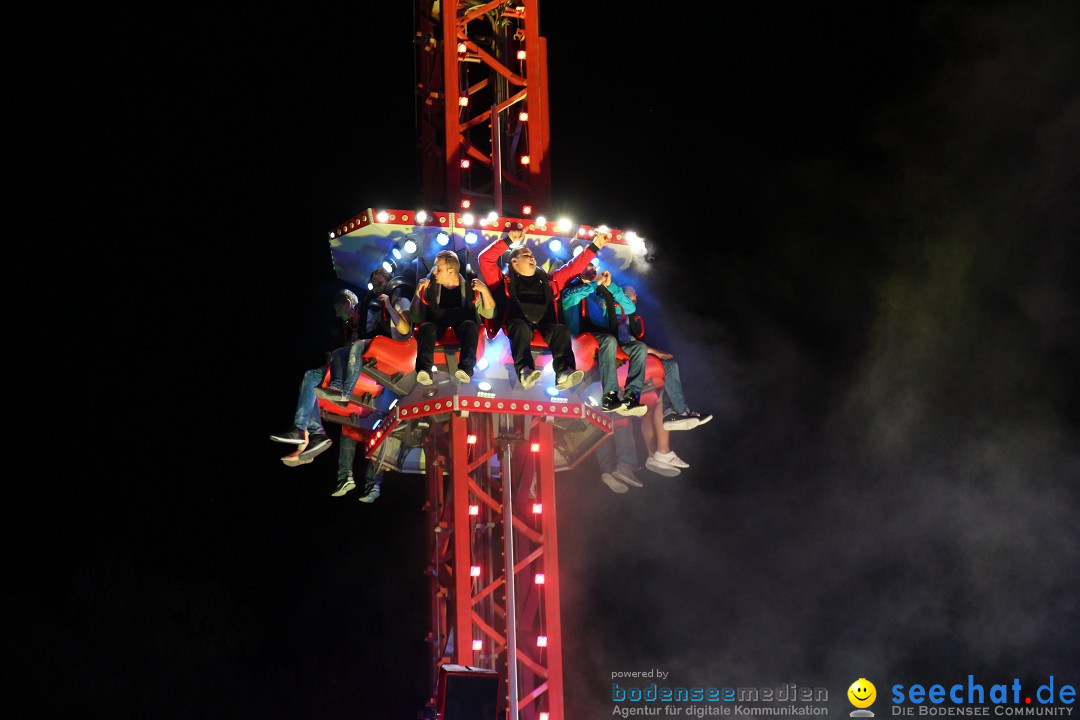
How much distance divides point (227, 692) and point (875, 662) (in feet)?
21.0

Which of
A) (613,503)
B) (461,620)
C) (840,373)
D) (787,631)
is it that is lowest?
(461,620)

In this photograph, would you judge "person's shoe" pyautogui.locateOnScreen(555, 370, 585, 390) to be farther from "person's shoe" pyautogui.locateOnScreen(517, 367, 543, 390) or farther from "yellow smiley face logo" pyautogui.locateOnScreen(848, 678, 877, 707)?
"yellow smiley face logo" pyautogui.locateOnScreen(848, 678, 877, 707)

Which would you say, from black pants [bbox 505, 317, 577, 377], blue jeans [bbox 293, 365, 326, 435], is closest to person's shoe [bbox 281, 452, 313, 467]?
blue jeans [bbox 293, 365, 326, 435]

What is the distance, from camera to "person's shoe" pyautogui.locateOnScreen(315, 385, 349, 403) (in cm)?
1205

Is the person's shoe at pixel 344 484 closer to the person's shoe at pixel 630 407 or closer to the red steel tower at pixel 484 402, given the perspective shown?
the red steel tower at pixel 484 402

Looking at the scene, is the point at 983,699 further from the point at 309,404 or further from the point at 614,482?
the point at 309,404

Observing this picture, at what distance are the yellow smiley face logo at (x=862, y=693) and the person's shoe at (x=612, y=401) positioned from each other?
4.62 m

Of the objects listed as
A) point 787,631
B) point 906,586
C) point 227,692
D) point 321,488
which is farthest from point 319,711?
point 906,586

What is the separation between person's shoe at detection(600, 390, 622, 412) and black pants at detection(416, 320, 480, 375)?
→ 99cm

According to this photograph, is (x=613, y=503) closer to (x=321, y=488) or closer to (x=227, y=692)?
(x=321, y=488)

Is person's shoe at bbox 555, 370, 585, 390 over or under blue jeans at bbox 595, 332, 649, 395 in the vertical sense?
under

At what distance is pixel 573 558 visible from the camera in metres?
16.2

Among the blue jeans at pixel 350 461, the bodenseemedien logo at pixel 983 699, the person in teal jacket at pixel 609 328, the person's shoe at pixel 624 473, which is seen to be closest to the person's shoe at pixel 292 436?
the blue jeans at pixel 350 461

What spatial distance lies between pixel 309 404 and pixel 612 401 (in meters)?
2.29
